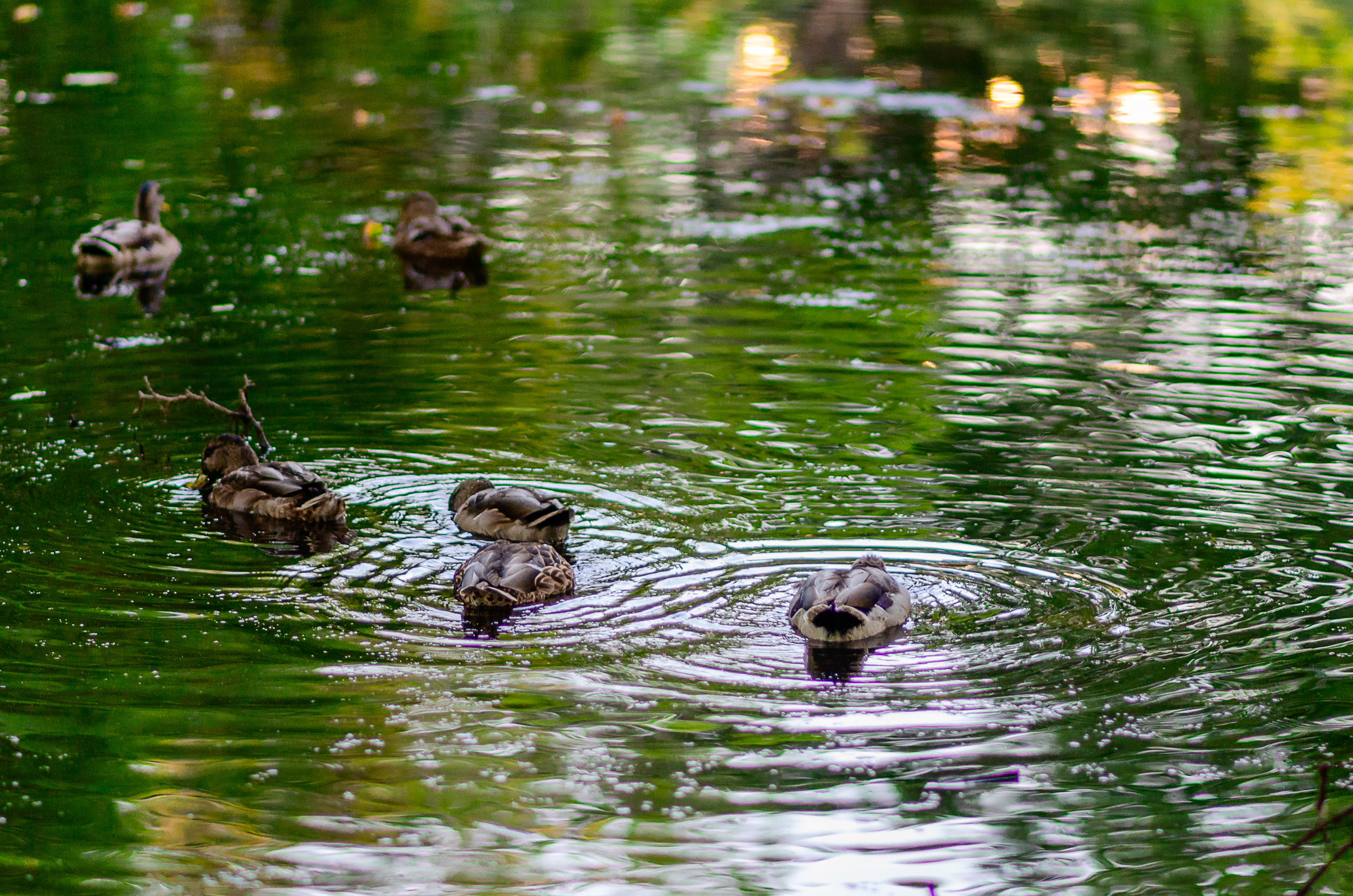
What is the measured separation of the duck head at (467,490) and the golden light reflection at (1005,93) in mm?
16249

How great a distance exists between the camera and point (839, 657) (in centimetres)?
763

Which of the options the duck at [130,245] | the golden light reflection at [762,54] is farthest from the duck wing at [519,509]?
the golden light reflection at [762,54]

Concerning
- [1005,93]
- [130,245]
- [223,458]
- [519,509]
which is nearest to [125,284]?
[130,245]

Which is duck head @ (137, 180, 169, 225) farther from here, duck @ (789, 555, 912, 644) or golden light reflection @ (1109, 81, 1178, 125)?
golden light reflection @ (1109, 81, 1178, 125)

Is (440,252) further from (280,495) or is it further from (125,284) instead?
(280,495)

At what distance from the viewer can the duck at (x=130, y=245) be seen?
51.1ft

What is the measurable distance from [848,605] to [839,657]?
0.82 ft

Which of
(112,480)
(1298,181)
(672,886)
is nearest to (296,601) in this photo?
(112,480)

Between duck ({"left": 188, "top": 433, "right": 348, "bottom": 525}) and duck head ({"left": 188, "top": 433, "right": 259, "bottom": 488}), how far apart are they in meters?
0.19

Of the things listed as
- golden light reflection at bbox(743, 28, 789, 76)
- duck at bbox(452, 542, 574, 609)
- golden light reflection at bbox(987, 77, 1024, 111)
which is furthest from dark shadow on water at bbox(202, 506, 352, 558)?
golden light reflection at bbox(743, 28, 789, 76)

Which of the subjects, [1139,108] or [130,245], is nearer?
[130,245]

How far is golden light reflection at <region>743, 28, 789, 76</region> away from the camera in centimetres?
2872

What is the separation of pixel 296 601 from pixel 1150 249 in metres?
10.4

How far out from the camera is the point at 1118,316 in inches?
542
